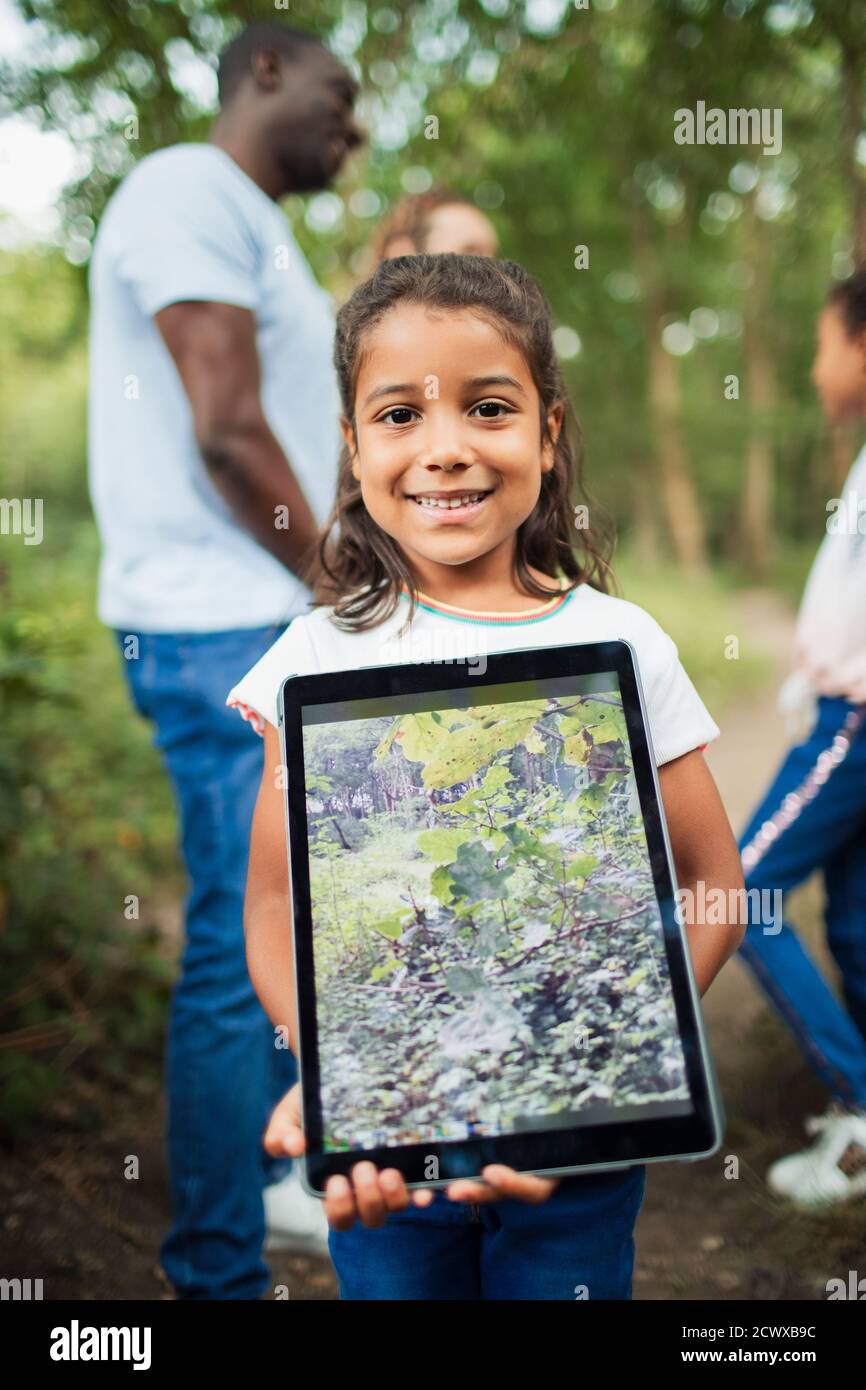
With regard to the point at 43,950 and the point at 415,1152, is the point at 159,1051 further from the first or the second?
the point at 415,1152

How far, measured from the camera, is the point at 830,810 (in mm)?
2703

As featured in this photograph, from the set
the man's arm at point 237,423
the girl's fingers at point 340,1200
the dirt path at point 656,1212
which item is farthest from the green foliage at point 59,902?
the girl's fingers at point 340,1200

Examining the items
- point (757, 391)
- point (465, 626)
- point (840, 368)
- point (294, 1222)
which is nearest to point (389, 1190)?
point (465, 626)

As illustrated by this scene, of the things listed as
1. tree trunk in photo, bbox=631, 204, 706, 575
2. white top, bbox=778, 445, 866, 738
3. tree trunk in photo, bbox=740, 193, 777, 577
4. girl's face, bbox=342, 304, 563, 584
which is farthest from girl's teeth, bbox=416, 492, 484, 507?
tree trunk in photo, bbox=631, 204, 706, 575

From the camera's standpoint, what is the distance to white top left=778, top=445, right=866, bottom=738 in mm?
2572

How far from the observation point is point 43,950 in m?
3.37

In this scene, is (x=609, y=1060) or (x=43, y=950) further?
(x=43, y=950)

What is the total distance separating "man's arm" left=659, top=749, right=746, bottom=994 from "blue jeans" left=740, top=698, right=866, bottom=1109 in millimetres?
1276

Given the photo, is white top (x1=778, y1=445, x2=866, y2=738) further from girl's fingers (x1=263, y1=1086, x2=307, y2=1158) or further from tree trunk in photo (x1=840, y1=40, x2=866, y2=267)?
girl's fingers (x1=263, y1=1086, x2=307, y2=1158)

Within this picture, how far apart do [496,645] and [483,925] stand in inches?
13.9

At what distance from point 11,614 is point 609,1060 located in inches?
97.9

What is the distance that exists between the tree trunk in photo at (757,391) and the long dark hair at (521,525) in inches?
417
